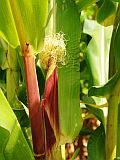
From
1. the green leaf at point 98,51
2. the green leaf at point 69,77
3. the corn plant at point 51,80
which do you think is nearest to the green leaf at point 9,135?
the corn plant at point 51,80

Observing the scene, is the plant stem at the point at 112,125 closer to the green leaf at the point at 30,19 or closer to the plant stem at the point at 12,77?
the plant stem at the point at 12,77

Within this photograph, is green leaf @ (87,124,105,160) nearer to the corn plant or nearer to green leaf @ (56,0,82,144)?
the corn plant

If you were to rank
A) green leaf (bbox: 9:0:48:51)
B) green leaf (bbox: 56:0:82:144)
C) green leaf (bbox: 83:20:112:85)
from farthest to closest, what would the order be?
green leaf (bbox: 83:20:112:85) < green leaf (bbox: 56:0:82:144) < green leaf (bbox: 9:0:48:51)

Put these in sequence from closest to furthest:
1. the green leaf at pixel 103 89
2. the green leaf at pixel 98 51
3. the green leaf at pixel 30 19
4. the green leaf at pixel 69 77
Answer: the green leaf at pixel 30 19 → the green leaf at pixel 69 77 → the green leaf at pixel 103 89 → the green leaf at pixel 98 51

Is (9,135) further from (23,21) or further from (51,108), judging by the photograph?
(23,21)

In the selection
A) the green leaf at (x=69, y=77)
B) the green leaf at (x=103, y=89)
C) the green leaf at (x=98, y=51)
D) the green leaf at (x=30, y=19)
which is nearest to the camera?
the green leaf at (x=30, y=19)

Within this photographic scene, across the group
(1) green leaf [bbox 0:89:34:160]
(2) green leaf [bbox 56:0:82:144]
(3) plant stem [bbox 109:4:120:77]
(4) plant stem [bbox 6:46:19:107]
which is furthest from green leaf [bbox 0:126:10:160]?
(3) plant stem [bbox 109:4:120:77]

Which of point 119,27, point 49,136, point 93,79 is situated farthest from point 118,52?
point 49,136
